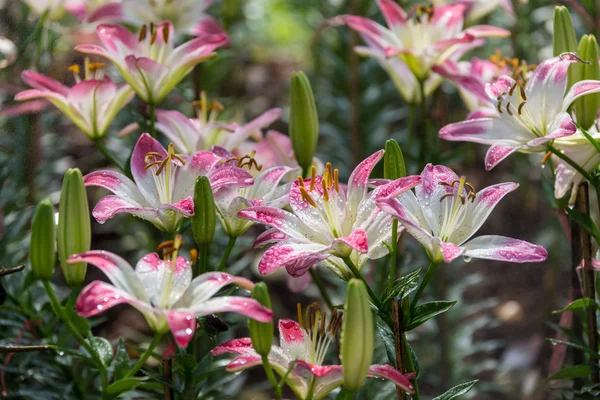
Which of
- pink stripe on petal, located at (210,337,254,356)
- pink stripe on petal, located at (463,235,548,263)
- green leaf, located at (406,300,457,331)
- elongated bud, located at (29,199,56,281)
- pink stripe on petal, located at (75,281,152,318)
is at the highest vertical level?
elongated bud, located at (29,199,56,281)

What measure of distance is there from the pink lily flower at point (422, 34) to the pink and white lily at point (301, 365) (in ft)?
1.12

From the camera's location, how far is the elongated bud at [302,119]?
27.4 inches

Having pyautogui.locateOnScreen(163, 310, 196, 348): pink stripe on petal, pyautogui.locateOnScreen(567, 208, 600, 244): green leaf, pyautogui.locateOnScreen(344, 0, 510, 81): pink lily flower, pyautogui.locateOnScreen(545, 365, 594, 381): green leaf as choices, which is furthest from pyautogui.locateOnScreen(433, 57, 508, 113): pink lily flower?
pyautogui.locateOnScreen(163, 310, 196, 348): pink stripe on petal

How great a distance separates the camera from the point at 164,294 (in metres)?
0.52

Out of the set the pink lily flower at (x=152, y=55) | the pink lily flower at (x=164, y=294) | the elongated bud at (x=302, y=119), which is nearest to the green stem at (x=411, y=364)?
the pink lily flower at (x=164, y=294)

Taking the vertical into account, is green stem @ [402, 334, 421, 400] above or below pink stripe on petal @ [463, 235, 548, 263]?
below

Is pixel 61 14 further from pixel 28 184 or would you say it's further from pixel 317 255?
pixel 317 255

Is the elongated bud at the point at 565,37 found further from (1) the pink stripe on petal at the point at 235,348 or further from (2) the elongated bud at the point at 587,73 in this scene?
(1) the pink stripe on petal at the point at 235,348

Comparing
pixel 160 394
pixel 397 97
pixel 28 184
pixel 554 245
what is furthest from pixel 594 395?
pixel 397 97

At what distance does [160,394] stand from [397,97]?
2.85 feet

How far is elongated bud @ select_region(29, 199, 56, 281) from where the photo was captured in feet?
1.75

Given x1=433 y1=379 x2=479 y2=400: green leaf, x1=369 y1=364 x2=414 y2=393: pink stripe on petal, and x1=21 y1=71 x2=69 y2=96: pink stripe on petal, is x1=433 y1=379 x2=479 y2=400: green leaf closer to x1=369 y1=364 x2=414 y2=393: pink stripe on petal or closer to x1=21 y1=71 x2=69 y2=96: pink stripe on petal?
x1=369 y1=364 x2=414 y2=393: pink stripe on petal

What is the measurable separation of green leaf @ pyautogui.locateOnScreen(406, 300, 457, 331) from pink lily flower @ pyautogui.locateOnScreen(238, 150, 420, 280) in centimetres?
5

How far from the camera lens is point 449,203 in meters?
0.59
